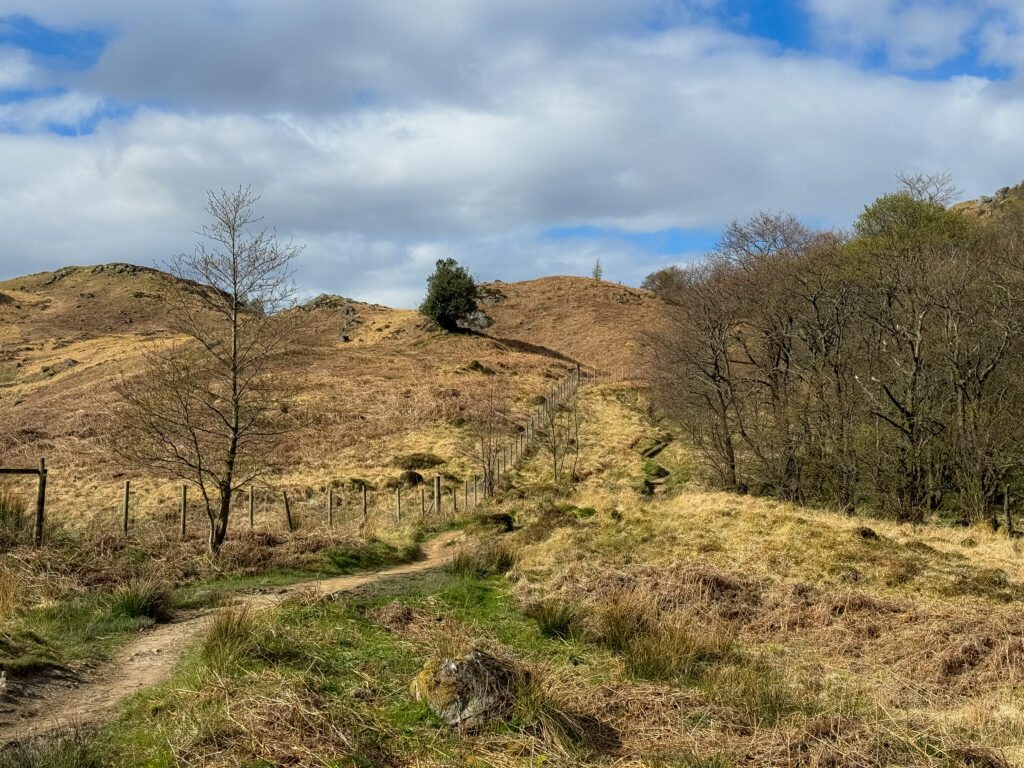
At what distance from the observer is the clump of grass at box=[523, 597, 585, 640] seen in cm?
987

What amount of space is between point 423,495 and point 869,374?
15848 mm

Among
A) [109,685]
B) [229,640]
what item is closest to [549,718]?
[229,640]

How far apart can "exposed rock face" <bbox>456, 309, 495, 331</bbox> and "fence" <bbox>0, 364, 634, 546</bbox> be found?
19.6 m

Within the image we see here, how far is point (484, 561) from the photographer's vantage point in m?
14.7

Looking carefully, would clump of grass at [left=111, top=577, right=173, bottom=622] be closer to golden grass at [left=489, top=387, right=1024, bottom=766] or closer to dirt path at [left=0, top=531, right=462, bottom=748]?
dirt path at [left=0, top=531, right=462, bottom=748]

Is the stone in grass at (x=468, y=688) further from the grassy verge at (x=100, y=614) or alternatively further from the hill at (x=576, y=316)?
the hill at (x=576, y=316)

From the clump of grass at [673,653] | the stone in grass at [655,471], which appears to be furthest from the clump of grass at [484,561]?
the stone in grass at [655,471]

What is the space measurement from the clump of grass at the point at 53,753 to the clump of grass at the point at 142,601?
4.59m

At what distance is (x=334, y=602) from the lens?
1036cm

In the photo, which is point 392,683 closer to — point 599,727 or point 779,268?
point 599,727

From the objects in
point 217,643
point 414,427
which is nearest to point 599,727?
point 217,643

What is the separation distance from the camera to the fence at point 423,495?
18.2 metres

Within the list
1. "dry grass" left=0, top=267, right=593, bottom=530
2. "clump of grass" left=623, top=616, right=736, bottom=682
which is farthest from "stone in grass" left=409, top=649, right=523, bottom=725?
"dry grass" left=0, top=267, right=593, bottom=530

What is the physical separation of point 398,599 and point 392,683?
412 cm
